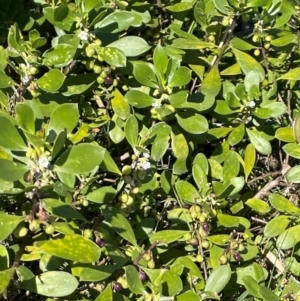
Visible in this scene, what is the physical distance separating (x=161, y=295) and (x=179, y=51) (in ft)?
2.66

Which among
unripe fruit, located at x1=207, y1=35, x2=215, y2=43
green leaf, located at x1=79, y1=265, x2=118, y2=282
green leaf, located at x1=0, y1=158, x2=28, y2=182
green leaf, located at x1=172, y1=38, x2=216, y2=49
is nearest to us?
green leaf, located at x1=0, y1=158, x2=28, y2=182

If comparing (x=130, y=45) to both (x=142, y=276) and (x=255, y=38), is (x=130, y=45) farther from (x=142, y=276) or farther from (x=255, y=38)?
(x=142, y=276)

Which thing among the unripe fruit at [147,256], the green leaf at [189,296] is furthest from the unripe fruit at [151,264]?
the green leaf at [189,296]

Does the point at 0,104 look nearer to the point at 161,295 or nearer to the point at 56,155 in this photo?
the point at 56,155

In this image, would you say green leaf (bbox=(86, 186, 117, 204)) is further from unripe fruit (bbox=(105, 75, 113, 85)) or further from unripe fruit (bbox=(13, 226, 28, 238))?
unripe fruit (bbox=(105, 75, 113, 85))

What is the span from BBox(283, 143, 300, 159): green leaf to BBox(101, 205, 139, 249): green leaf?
623mm

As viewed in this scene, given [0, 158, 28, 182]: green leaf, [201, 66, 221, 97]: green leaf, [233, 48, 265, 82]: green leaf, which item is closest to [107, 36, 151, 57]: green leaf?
[201, 66, 221, 97]: green leaf

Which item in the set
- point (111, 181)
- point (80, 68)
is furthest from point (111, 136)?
point (80, 68)

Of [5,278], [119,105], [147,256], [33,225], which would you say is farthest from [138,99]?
[5,278]

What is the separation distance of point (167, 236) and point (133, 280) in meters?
0.25

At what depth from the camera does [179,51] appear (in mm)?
1944

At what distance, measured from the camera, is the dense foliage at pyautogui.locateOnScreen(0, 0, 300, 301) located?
1392 mm

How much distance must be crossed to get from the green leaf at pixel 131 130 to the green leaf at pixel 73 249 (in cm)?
37

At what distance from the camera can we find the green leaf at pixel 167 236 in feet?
5.66
